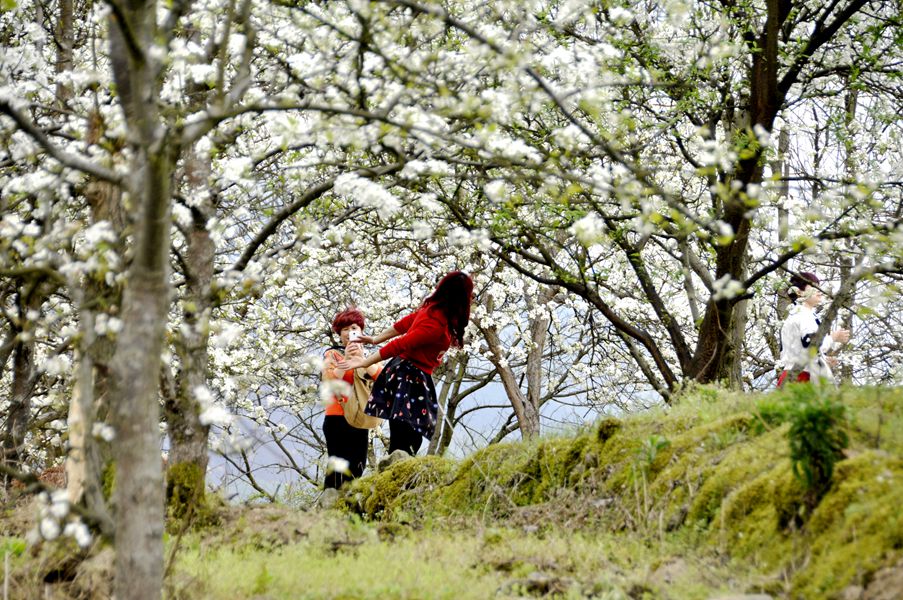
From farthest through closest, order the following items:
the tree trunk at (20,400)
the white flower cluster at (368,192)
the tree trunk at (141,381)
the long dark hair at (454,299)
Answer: the tree trunk at (20,400) → the long dark hair at (454,299) → the white flower cluster at (368,192) → the tree trunk at (141,381)

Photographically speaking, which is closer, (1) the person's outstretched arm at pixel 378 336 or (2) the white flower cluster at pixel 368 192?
(2) the white flower cluster at pixel 368 192

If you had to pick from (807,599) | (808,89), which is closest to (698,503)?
(807,599)

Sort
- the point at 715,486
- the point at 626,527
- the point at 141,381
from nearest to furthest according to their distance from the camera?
1. the point at 141,381
2. the point at 715,486
3. the point at 626,527

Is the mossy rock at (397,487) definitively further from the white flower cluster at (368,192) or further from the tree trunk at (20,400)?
the tree trunk at (20,400)

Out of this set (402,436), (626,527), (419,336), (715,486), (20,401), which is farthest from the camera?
(20,401)

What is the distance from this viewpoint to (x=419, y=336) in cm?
824

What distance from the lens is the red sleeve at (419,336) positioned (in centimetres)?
825

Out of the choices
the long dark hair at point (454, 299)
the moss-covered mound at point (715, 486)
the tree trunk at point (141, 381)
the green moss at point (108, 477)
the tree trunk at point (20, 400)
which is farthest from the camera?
the tree trunk at point (20, 400)

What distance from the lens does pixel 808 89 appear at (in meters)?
12.7

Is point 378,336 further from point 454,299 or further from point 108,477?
point 108,477

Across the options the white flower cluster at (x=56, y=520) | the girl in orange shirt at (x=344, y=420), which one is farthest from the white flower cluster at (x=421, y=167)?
the girl in orange shirt at (x=344, y=420)

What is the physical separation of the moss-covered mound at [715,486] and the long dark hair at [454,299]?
1.39 metres

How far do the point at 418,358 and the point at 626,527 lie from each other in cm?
342

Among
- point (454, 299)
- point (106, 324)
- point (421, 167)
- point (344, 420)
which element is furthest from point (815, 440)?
point (344, 420)
